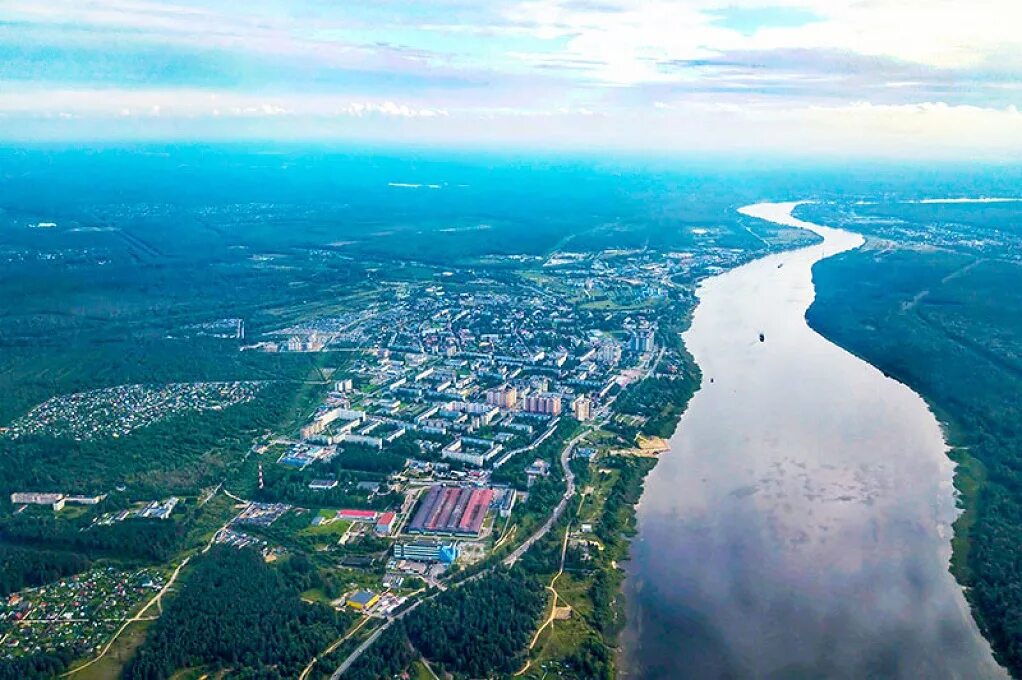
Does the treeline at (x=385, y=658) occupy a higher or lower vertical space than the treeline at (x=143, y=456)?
lower

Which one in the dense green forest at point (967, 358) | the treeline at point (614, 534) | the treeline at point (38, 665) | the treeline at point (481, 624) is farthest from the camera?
the dense green forest at point (967, 358)

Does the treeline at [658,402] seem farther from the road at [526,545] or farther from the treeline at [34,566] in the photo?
the treeline at [34,566]

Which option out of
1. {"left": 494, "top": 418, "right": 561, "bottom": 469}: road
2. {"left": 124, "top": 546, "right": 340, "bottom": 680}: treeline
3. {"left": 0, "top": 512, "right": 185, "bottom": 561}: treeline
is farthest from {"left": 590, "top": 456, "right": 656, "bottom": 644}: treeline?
{"left": 0, "top": 512, "right": 185, "bottom": 561}: treeline

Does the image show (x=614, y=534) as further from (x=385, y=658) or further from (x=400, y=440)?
(x=400, y=440)

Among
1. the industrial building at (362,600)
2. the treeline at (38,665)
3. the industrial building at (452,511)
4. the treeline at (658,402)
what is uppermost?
the treeline at (658,402)

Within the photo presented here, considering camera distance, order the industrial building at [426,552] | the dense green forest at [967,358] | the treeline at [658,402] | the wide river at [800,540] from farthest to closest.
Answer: the treeline at [658,402] < the industrial building at [426,552] < the dense green forest at [967,358] < the wide river at [800,540]

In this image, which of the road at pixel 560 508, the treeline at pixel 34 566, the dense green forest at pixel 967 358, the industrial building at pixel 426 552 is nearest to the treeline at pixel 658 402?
the road at pixel 560 508
